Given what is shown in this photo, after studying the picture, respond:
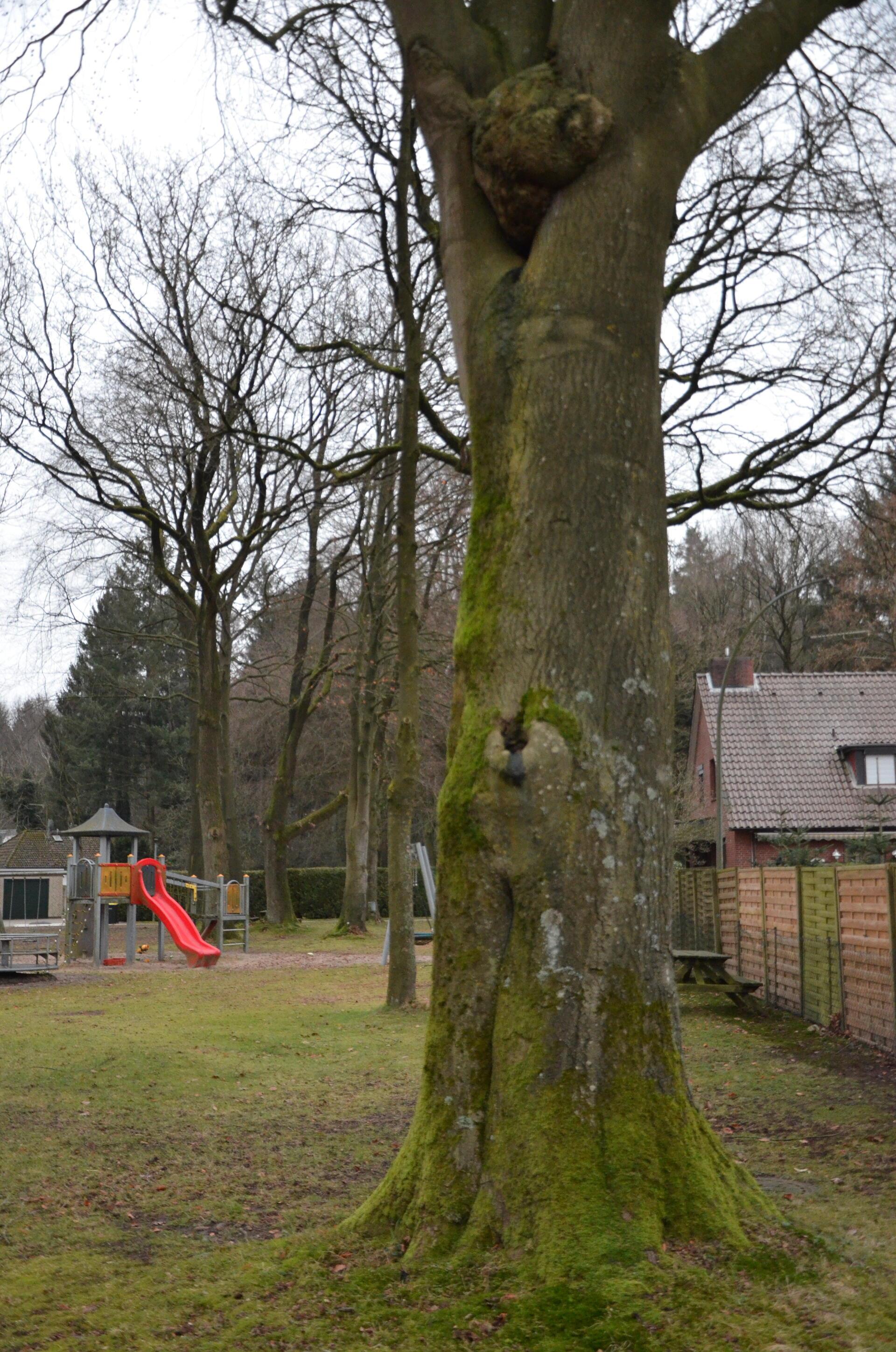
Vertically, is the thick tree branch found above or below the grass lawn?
above

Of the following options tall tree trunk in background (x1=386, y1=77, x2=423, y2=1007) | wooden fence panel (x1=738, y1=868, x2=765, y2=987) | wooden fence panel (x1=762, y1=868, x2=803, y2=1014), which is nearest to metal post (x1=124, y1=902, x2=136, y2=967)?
tall tree trunk in background (x1=386, y1=77, x2=423, y2=1007)

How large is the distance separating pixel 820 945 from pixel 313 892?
31270 millimetres

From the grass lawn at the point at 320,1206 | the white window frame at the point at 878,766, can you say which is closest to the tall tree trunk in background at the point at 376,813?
the white window frame at the point at 878,766

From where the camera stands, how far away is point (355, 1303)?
4270 millimetres

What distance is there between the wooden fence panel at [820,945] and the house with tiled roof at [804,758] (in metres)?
20.3

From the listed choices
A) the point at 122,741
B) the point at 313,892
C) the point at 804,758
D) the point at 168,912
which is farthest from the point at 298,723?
the point at 122,741

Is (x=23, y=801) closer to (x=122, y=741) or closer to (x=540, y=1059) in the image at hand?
(x=122, y=741)

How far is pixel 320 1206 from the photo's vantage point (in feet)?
20.1

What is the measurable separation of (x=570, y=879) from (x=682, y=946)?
18.5 m

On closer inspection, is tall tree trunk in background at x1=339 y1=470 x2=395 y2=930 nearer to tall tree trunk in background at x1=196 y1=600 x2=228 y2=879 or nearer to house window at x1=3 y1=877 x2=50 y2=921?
tall tree trunk in background at x1=196 y1=600 x2=228 y2=879

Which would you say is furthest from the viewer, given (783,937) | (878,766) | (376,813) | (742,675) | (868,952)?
(376,813)

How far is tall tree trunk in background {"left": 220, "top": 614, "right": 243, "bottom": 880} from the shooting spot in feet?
94.3

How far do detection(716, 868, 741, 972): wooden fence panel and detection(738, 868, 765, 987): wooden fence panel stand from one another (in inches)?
8.2

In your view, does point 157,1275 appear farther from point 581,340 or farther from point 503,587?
point 581,340
